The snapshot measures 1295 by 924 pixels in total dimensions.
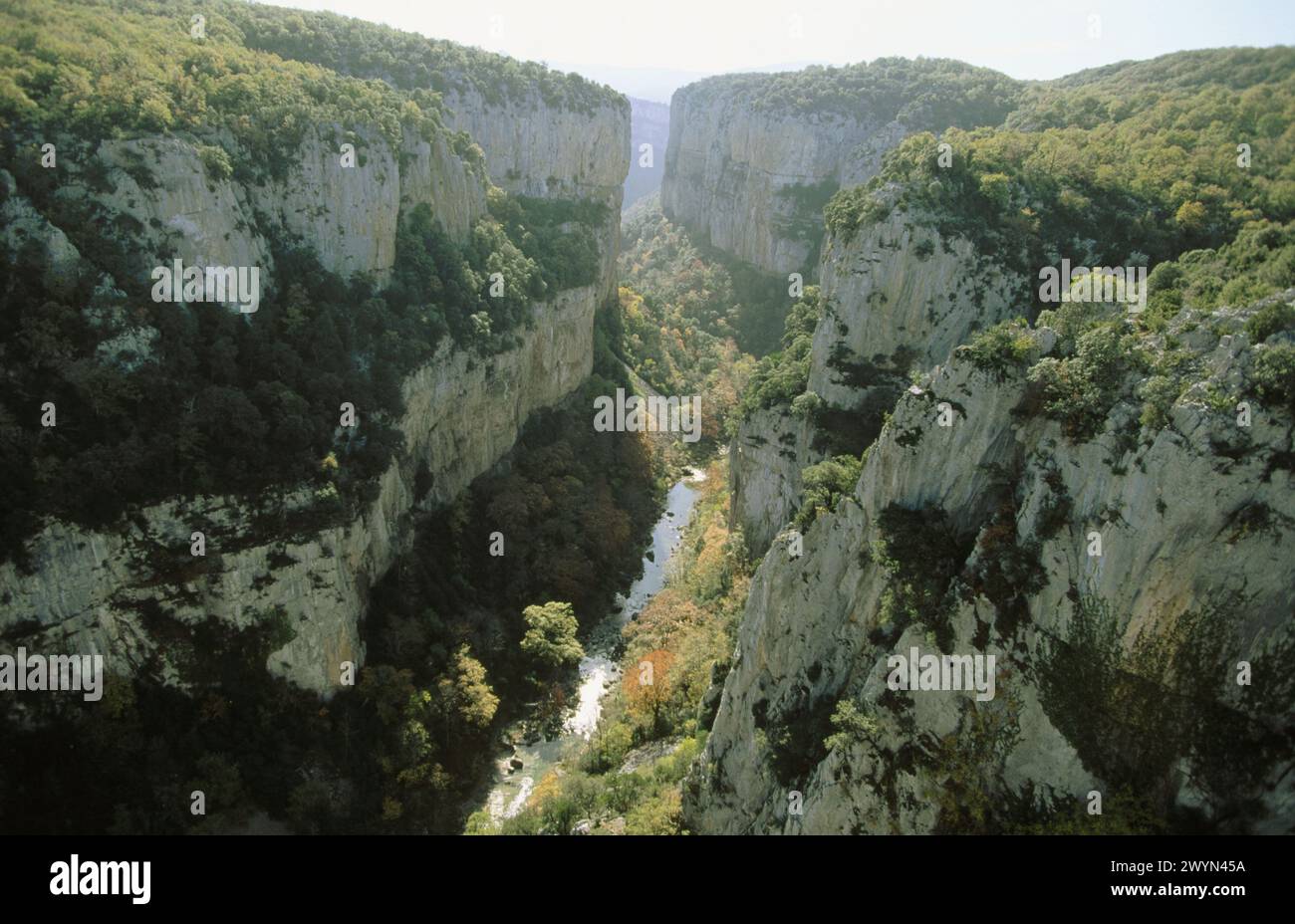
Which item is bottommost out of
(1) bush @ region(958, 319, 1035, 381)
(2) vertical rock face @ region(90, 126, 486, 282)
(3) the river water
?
(3) the river water

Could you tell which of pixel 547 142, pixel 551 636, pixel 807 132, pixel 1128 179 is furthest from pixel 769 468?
pixel 807 132

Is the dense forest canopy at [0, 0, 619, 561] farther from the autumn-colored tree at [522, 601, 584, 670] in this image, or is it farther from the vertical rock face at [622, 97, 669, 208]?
the vertical rock face at [622, 97, 669, 208]

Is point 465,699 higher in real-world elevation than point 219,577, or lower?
lower

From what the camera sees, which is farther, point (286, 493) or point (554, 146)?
point (554, 146)

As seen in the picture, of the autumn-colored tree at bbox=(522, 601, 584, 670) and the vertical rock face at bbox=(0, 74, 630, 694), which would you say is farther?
the autumn-colored tree at bbox=(522, 601, 584, 670)

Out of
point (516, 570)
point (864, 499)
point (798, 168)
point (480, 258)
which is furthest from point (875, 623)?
point (798, 168)

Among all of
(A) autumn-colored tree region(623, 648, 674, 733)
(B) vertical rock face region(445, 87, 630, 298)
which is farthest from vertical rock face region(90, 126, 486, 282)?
(A) autumn-colored tree region(623, 648, 674, 733)

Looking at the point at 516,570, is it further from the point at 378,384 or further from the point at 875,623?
the point at 875,623

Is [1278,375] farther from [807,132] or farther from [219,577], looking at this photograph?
[807,132]
